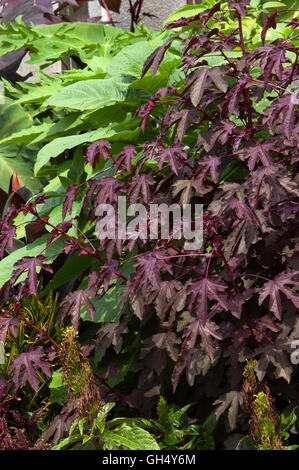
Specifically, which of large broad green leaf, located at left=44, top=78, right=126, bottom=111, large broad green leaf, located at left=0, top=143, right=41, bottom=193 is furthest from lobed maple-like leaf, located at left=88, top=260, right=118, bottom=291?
large broad green leaf, located at left=0, top=143, right=41, bottom=193

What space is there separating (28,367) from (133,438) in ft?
1.35

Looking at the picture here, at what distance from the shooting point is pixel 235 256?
1899 millimetres

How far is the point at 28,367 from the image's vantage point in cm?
202

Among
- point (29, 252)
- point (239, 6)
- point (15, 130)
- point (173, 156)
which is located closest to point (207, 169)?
point (173, 156)

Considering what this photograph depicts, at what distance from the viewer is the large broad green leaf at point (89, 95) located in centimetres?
254

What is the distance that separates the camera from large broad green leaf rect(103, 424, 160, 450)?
6.01ft

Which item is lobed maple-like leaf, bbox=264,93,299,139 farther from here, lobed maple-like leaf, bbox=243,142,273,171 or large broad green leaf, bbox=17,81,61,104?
large broad green leaf, bbox=17,81,61,104

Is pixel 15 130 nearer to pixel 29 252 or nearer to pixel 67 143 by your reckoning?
pixel 67 143

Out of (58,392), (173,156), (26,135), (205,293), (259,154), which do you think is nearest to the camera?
(205,293)

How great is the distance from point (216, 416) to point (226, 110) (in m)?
0.93

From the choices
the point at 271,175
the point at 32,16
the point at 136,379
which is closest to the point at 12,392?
the point at 136,379

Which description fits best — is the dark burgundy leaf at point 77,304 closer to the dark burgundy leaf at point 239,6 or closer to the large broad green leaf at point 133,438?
the large broad green leaf at point 133,438

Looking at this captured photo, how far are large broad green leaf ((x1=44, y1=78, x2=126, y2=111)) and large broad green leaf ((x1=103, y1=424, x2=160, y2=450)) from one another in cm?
126
